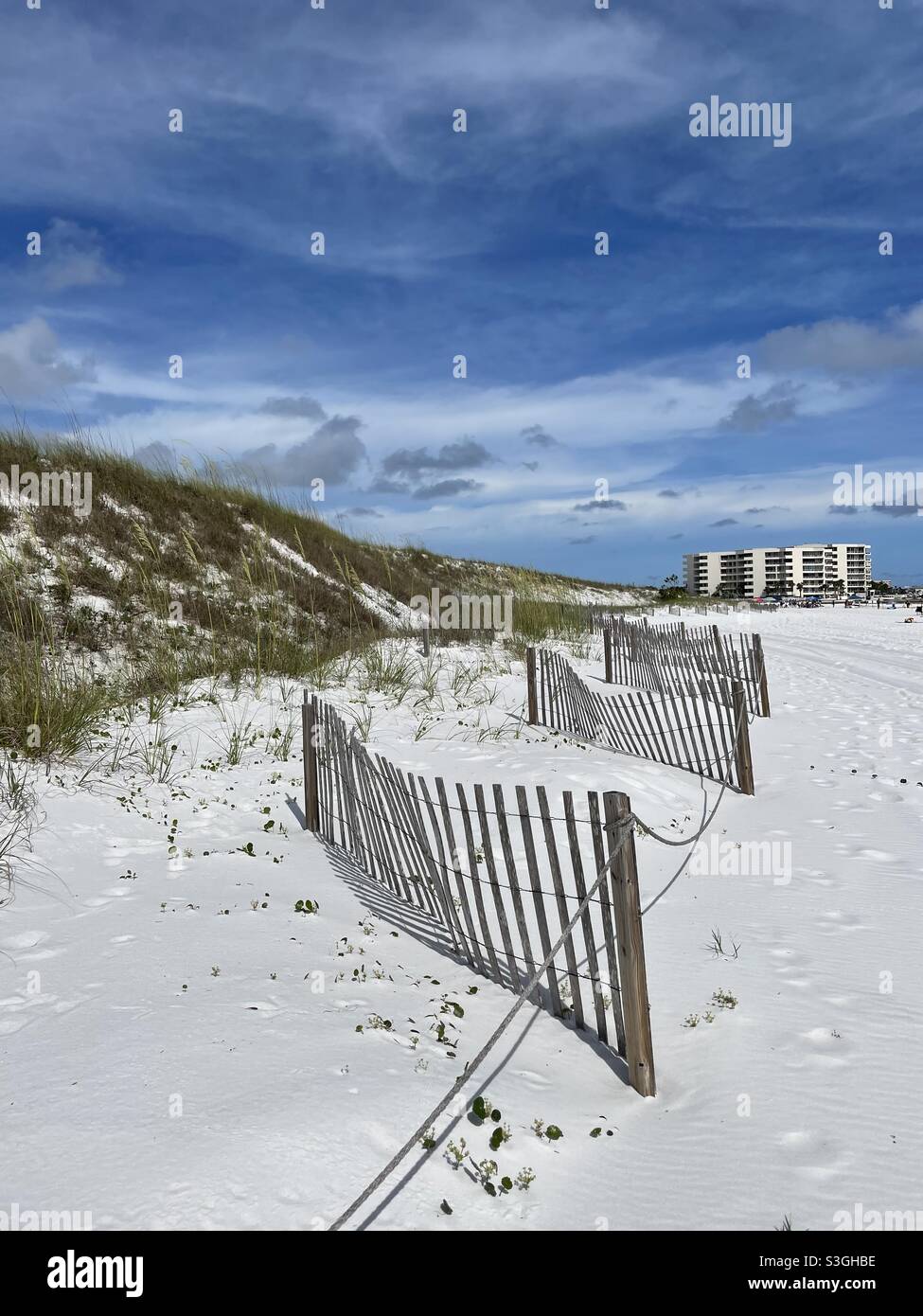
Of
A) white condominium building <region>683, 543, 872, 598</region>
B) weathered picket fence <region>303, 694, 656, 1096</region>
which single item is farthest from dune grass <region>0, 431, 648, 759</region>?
white condominium building <region>683, 543, 872, 598</region>

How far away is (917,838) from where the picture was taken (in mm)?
5836

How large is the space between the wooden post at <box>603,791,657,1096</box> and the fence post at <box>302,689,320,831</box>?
3.65 m

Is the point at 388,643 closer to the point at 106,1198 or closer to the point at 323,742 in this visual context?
the point at 323,742

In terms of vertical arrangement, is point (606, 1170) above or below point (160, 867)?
below

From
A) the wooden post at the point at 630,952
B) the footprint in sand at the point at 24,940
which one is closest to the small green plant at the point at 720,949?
the wooden post at the point at 630,952

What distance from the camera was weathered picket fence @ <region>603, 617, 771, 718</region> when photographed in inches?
439

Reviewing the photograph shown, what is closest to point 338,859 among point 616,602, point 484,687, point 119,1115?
point 119,1115

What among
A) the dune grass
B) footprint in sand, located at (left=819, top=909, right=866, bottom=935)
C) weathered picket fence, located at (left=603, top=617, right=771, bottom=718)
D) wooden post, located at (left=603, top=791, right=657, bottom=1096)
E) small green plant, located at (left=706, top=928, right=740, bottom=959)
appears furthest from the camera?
weathered picket fence, located at (left=603, top=617, right=771, bottom=718)

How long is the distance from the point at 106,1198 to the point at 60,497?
13.6 metres

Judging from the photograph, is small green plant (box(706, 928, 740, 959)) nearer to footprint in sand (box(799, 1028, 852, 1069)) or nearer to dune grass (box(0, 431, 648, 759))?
footprint in sand (box(799, 1028, 852, 1069))

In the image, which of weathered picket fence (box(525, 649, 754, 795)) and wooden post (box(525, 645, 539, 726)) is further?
wooden post (box(525, 645, 539, 726))

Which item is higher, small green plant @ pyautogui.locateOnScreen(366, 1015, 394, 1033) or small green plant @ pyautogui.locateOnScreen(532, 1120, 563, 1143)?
small green plant @ pyautogui.locateOnScreen(366, 1015, 394, 1033)

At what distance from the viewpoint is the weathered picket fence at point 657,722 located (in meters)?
7.64

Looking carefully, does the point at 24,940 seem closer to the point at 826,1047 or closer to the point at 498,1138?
the point at 498,1138
